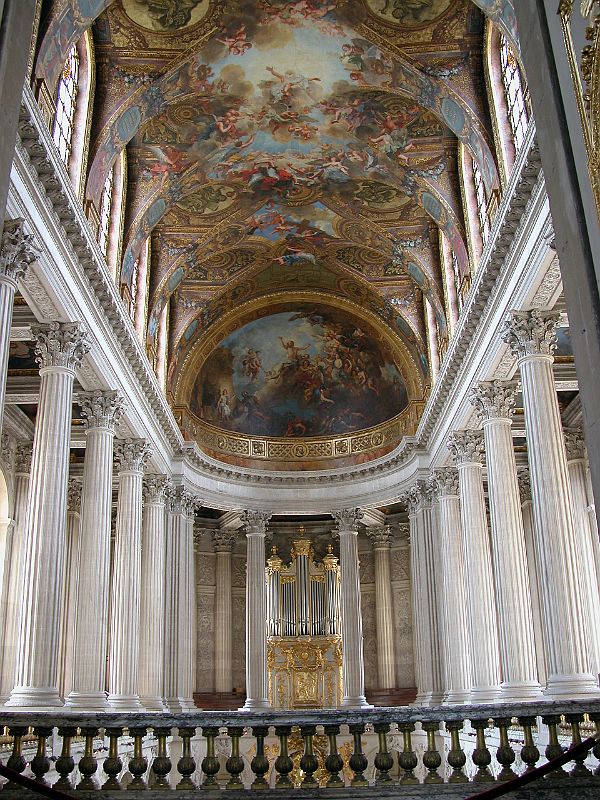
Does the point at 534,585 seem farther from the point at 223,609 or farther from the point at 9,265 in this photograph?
the point at 9,265

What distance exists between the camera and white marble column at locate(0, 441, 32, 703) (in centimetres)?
2439

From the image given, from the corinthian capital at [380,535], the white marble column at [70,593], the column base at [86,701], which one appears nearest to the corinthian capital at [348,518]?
the corinthian capital at [380,535]

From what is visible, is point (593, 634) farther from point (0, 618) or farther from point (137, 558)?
point (0, 618)

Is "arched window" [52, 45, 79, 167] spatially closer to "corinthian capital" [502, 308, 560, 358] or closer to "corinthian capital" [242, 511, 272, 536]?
"corinthian capital" [502, 308, 560, 358]

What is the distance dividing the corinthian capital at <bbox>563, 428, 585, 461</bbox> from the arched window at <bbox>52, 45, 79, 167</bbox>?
52.7 ft

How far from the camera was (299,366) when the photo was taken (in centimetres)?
3391

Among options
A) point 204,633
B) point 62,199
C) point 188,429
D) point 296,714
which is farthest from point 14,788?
point 204,633

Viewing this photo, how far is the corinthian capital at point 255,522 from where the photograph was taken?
1273 inches

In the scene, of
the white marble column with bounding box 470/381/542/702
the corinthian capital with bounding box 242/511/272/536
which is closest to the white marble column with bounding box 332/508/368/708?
the corinthian capital with bounding box 242/511/272/536

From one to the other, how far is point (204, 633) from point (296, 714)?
27.1 m

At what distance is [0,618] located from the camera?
24.7 m

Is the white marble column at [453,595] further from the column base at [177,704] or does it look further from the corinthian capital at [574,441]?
the column base at [177,704]

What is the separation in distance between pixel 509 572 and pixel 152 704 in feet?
38.2

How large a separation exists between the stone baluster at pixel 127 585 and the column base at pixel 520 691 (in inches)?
376
